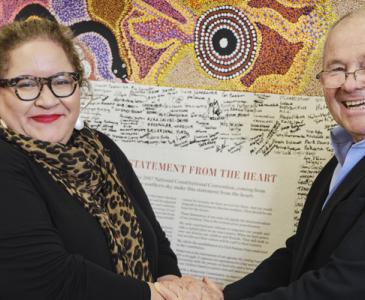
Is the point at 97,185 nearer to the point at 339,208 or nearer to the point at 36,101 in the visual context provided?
the point at 36,101

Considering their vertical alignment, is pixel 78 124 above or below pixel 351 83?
below

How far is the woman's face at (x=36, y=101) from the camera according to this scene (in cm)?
104

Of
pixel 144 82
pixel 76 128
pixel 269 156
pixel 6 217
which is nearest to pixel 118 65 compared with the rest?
pixel 144 82

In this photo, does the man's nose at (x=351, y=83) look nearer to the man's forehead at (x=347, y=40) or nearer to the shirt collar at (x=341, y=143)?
the man's forehead at (x=347, y=40)

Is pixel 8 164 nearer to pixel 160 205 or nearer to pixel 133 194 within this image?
pixel 133 194

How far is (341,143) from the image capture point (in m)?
1.19

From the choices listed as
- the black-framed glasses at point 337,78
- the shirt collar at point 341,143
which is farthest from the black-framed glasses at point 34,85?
the shirt collar at point 341,143

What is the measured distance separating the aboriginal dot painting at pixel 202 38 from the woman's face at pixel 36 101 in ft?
2.47

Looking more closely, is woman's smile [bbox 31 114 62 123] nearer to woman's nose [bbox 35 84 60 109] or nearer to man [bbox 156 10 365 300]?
woman's nose [bbox 35 84 60 109]

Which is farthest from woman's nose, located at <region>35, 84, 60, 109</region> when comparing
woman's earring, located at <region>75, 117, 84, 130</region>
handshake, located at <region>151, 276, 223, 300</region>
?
handshake, located at <region>151, 276, 223, 300</region>

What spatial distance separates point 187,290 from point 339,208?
0.56m

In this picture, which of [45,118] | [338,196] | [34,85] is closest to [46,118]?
[45,118]

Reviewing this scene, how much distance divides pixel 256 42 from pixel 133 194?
1.01 metres

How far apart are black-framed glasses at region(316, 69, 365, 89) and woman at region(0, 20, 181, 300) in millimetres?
783
